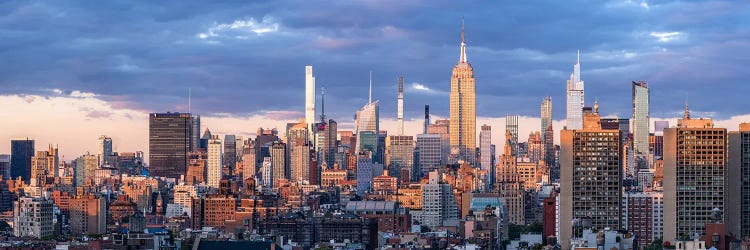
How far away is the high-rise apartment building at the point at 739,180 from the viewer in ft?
426

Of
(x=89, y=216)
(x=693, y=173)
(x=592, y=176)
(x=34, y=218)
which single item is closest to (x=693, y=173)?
(x=693, y=173)

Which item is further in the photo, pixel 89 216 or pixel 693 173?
pixel 89 216

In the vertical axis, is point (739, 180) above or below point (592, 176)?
below

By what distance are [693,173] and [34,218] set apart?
7482cm

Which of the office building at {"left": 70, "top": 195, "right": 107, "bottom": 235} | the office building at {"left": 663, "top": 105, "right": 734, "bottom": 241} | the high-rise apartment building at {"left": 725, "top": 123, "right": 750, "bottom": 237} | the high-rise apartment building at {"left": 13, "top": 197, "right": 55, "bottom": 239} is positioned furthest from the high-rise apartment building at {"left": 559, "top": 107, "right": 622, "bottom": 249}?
the office building at {"left": 70, "top": 195, "right": 107, "bottom": 235}

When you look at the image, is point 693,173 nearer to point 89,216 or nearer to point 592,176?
point 592,176

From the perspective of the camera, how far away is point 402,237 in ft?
498

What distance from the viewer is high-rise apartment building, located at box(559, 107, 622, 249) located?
140 m

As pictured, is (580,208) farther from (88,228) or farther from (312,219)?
(88,228)

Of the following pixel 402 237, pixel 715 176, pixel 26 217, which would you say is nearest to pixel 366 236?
pixel 402 237

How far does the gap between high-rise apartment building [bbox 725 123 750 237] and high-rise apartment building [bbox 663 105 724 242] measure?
827 millimetres

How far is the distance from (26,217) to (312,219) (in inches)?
1373

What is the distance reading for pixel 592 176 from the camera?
143 metres

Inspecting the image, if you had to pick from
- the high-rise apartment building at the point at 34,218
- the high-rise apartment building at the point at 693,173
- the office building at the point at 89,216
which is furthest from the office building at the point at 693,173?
the office building at the point at 89,216
